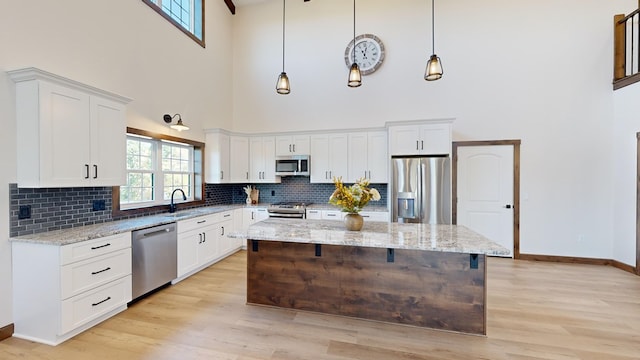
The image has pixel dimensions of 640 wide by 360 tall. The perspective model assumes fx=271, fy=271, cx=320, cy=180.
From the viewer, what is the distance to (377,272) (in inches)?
105

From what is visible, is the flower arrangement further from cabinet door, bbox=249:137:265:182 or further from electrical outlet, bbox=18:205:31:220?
cabinet door, bbox=249:137:265:182

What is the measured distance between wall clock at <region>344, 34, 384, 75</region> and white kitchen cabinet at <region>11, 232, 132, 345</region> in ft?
16.0

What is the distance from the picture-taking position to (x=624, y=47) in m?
4.19

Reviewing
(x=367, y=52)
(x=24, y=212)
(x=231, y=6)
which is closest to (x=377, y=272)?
(x=24, y=212)

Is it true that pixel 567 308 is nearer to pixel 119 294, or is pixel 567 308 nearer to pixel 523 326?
pixel 523 326

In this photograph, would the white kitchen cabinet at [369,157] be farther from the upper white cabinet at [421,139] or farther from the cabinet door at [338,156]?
the upper white cabinet at [421,139]

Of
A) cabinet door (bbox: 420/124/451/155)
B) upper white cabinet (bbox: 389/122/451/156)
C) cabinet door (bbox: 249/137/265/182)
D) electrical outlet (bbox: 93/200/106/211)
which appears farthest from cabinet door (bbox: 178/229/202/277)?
cabinet door (bbox: 420/124/451/155)

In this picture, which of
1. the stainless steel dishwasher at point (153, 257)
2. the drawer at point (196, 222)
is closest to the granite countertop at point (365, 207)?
the drawer at point (196, 222)

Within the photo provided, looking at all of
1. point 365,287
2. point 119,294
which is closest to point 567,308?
point 365,287

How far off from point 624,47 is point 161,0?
722 cm

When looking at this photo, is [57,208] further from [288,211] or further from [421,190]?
[421,190]

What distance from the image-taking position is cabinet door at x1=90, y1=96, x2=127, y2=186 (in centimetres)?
276

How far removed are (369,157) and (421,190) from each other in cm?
113

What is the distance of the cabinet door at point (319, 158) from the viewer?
516 cm
